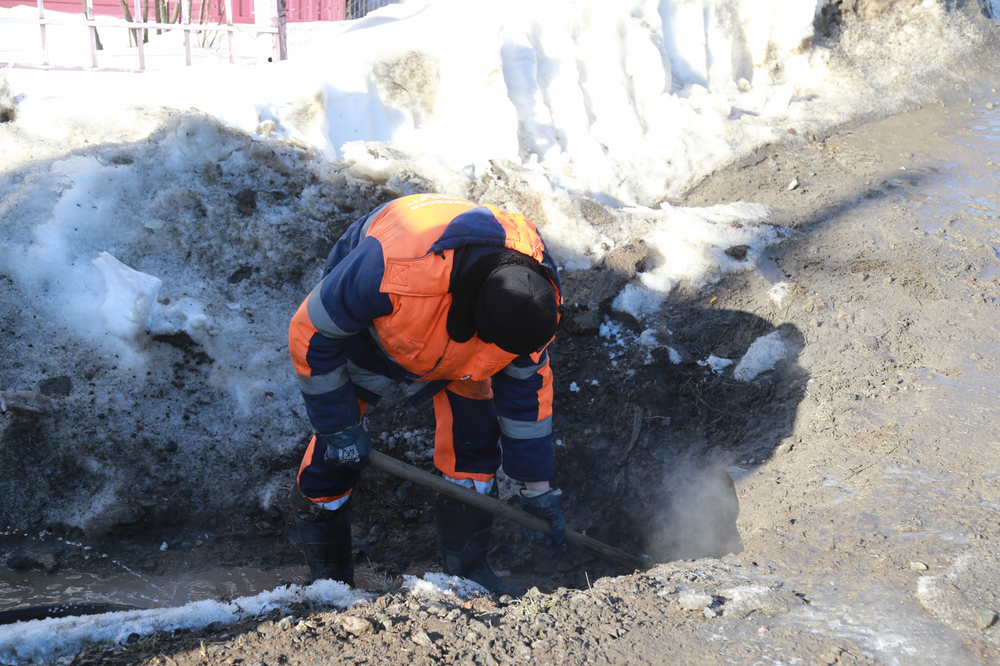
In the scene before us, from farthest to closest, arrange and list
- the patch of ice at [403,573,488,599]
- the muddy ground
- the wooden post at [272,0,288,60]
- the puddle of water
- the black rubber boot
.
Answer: the wooden post at [272,0,288,60] → the black rubber boot → the patch of ice at [403,573,488,599] → the muddy ground → the puddle of water

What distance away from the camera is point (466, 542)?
2795mm

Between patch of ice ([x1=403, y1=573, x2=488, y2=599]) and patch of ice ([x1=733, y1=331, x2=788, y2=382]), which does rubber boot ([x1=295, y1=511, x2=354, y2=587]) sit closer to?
patch of ice ([x1=403, y1=573, x2=488, y2=599])

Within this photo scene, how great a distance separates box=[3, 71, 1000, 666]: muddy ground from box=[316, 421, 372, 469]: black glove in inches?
17.9

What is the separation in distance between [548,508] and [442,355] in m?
0.81

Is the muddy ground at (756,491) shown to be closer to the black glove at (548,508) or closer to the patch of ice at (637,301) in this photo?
the patch of ice at (637,301)

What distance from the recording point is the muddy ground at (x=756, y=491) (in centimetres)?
188

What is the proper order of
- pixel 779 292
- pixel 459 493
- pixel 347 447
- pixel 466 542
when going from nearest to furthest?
pixel 347 447 < pixel 459 493 < pixel 466 542 < pixel 779 292

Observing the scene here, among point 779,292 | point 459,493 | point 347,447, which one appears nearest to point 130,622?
point 347,447

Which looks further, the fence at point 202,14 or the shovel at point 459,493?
the fence at point 202,14

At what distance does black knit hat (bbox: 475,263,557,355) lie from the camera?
6.20 feet

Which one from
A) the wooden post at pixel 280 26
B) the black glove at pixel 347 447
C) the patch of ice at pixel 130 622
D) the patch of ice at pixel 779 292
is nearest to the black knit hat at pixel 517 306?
the black glove at pixel 347 447

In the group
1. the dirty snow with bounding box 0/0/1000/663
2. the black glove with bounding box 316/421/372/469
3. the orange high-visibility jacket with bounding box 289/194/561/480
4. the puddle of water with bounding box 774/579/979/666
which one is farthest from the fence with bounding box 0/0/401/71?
the puddle of water with bounding box 774/579/979/666

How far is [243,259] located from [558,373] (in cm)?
176

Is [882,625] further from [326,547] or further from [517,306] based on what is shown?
[326,547]
